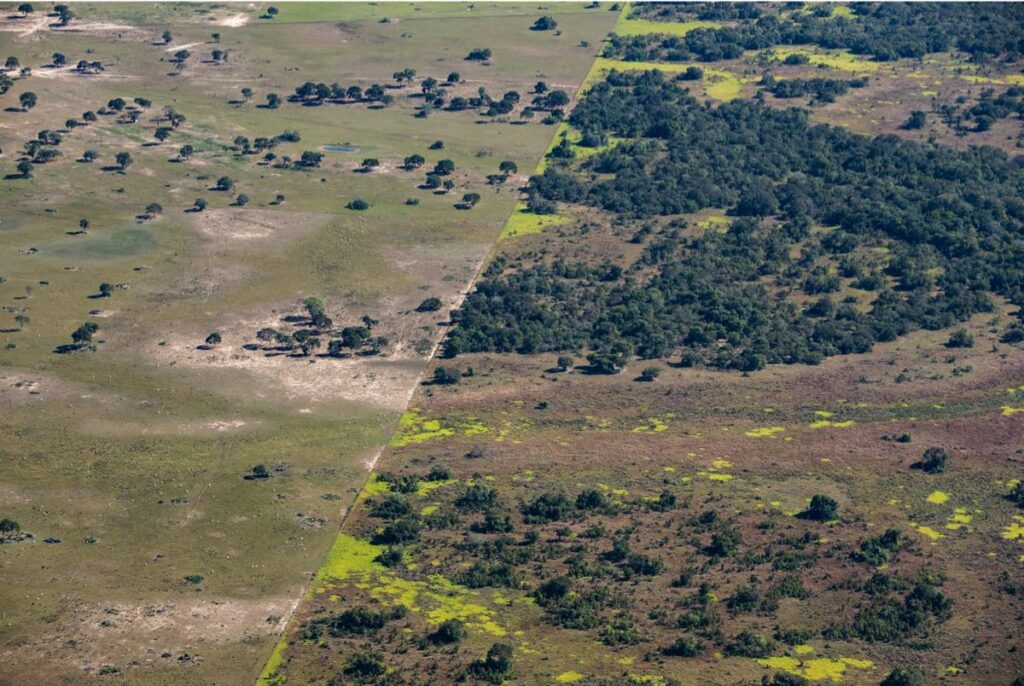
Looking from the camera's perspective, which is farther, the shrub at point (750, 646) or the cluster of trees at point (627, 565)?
the cluster of trees at point (627, 565)

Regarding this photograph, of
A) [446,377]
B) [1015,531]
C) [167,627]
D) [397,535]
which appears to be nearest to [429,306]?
[446,377]

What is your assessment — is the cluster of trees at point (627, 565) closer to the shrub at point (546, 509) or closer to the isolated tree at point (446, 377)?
the shrub at point (546, 509)

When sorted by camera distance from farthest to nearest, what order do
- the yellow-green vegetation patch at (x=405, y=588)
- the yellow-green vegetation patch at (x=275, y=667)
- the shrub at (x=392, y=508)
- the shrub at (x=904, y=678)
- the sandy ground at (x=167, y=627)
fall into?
the shrub at (x=392, y=508) < the yellow-green vegetation patch at (x=405, y=588) < the sandy ground at (x=167, y=627) < the yellow-green vegetation patch at (x=275, y=667) < the shrub at (x=904, y=678)

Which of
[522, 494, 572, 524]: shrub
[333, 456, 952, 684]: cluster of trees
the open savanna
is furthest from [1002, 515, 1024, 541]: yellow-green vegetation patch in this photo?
the open savanna

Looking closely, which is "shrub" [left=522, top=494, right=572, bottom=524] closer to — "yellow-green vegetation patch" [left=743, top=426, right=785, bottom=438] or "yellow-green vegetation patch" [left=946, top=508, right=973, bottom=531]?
"yellow-green vegetation patch" [left=743, top=426, right=785, bottom=438]

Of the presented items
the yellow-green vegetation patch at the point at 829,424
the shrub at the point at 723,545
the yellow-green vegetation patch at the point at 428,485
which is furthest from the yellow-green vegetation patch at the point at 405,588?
the yellow-green vegetation patch at the point at 829,424

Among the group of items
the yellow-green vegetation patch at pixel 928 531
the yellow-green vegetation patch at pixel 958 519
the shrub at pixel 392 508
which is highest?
the shrub at pixel 392 508
